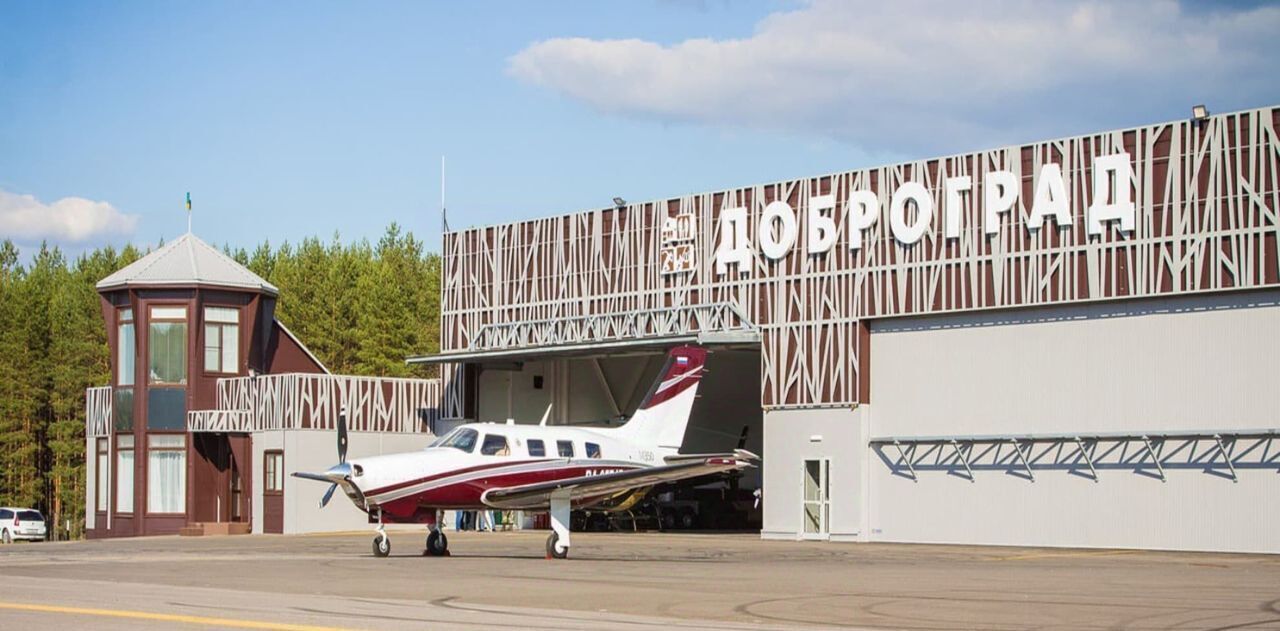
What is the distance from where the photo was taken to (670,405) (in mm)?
33281

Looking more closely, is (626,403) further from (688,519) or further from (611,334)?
(611,334)

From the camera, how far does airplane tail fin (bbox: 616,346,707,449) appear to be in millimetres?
32406

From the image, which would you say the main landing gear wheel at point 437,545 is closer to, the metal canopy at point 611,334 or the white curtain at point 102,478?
the metal canopy at point 611,334

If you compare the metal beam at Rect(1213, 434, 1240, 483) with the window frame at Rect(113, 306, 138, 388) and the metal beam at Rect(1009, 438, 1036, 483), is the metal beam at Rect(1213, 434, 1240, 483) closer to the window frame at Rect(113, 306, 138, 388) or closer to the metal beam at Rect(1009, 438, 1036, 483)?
the metal beam at Rect(1009, 438, 1036, 483)

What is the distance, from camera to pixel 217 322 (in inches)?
2012

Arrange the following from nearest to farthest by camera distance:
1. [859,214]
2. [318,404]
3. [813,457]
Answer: [859,214] < [813,457] < [318,404]

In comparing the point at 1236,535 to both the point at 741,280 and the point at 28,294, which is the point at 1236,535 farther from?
the point at 28,294

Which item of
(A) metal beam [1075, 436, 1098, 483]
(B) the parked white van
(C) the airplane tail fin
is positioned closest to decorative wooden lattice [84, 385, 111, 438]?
(B) the parked white van

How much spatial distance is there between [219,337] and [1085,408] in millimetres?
29756

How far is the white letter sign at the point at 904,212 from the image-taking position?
1491 inches

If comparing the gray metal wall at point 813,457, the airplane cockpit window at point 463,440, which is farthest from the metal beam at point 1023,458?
the airplane cockpit window at point 463,440

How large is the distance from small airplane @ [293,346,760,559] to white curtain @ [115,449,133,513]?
25516mm

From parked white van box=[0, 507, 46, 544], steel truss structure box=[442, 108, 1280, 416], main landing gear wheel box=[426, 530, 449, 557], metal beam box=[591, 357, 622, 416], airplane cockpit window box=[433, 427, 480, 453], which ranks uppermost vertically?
steel truss structure box=[442, 108, 1280, 416]

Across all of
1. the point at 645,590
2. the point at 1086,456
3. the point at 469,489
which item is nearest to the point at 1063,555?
the point at 1086,456
